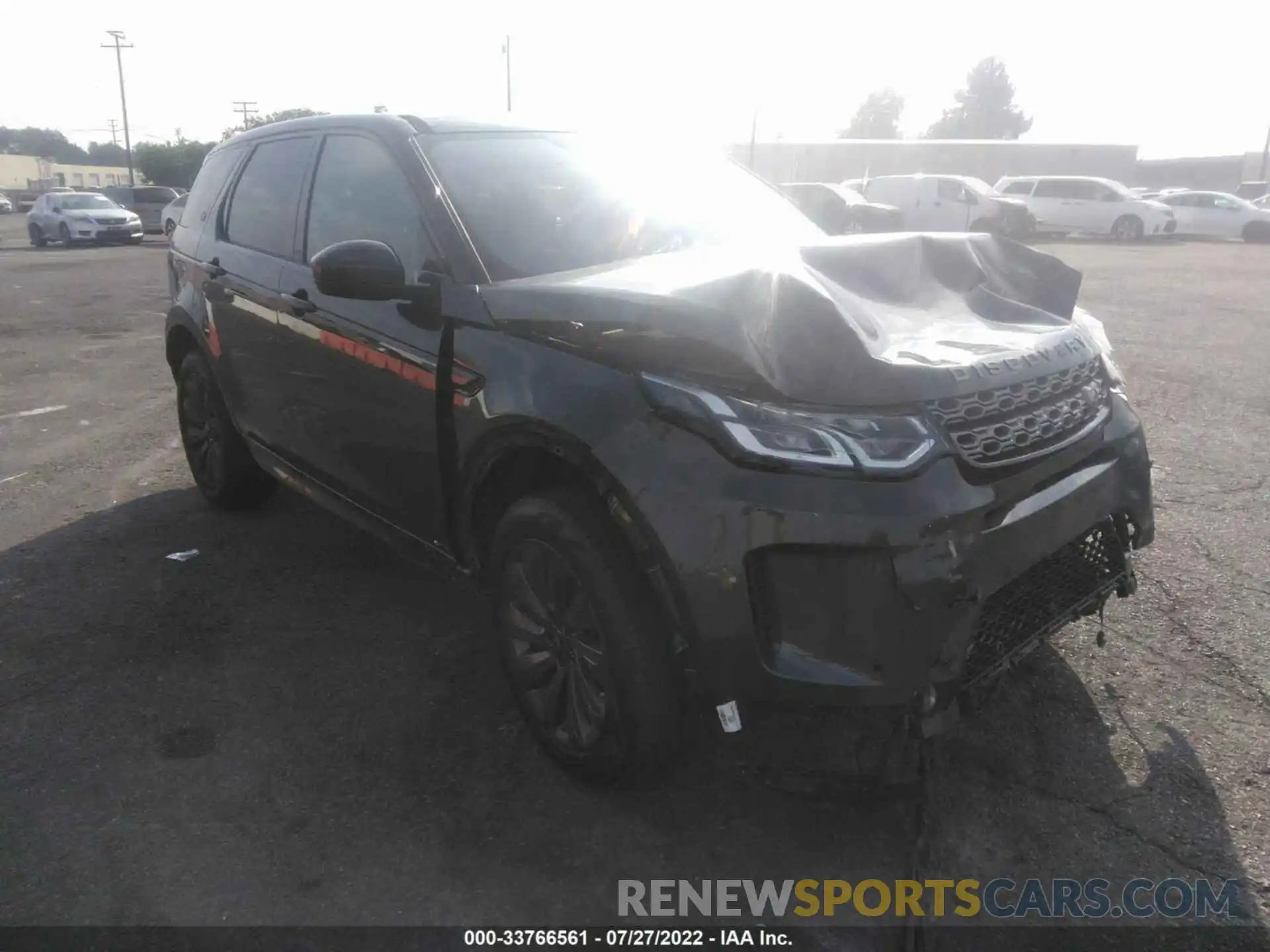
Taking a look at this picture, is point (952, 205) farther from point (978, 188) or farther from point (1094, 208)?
point (1094, 208)

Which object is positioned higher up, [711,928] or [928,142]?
[928,142]

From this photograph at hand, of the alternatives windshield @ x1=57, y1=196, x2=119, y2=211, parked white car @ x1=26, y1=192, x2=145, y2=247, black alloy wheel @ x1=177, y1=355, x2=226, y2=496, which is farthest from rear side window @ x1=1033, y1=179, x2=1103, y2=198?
black alloy wheel @ x1=177, y1=355, x2=226, y2=496

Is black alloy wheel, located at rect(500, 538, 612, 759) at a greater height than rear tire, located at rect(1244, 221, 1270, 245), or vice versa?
rear tire, located at rect(1244, 221, 1270, 245)

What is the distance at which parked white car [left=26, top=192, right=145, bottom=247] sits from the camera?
26734 millimetres

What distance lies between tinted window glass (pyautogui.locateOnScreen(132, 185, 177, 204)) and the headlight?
3234cm

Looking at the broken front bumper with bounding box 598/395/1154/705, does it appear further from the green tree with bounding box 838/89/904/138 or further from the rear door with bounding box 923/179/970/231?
the green tree with bounding box 838/89/904/138

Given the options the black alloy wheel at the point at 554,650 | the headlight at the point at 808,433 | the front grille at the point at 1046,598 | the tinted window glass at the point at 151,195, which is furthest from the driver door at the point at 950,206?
the headlight at the point at 808,433

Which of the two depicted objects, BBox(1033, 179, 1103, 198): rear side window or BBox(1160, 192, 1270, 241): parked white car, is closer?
BBox(1033, 179, 1103, 198): rear side window

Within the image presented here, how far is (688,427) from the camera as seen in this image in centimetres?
225

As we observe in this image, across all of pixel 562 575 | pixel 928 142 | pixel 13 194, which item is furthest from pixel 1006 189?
pixel 13 194

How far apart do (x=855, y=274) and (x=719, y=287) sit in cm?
61

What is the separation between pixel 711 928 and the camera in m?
2.31

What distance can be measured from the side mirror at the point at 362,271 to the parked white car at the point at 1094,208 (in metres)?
28.6

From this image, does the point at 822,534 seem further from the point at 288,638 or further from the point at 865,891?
the point at 288,638
